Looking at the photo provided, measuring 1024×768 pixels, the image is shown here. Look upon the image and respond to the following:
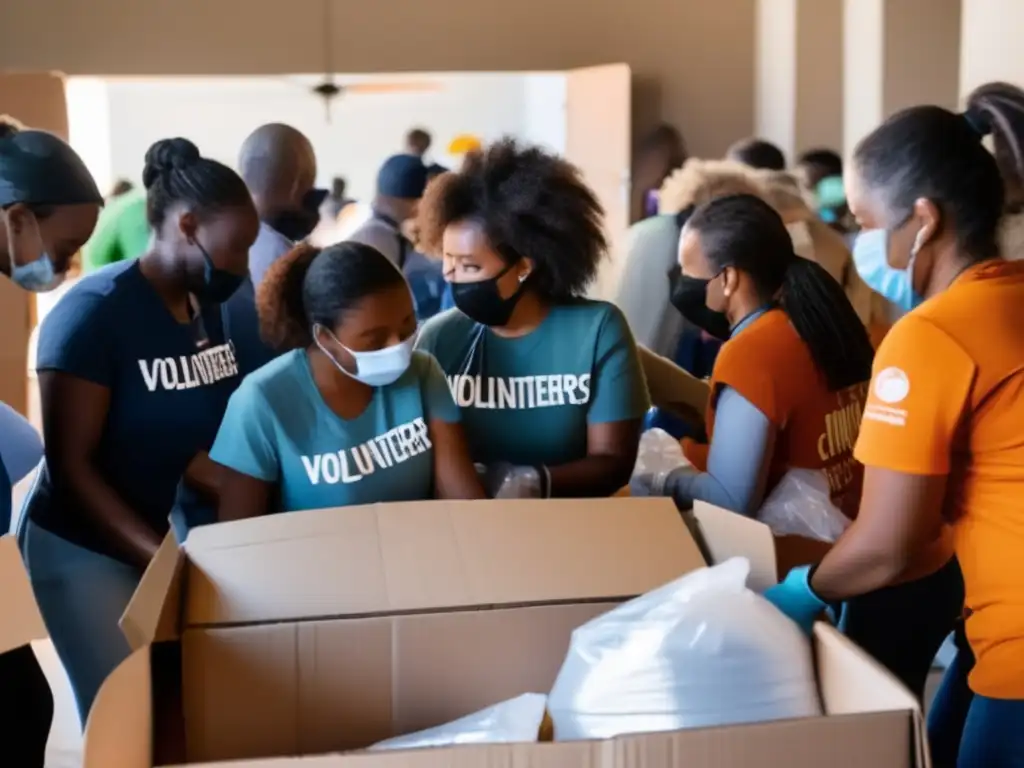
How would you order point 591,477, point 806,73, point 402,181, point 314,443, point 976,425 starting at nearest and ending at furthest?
point 976,425, point 314,443, point 591,477, point 402,181, point 806,73

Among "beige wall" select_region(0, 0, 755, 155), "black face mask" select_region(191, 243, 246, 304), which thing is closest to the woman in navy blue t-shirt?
"black face mask" select_region(191, 243, 246, 304)

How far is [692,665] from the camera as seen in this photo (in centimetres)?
112

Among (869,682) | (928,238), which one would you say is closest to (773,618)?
(869,682)

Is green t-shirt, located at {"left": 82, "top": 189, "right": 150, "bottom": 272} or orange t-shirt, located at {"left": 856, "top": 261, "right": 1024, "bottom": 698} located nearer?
orange t-shirt, located at {"left": 856, "top": 261, "right": 1024, "bottom": 698}

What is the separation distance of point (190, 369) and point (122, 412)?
0.46 ft

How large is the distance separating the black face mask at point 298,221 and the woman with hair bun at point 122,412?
3.21 feet

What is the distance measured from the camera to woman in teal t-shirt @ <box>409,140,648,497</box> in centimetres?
192

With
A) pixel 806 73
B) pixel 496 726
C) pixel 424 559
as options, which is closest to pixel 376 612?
pixel 424 559

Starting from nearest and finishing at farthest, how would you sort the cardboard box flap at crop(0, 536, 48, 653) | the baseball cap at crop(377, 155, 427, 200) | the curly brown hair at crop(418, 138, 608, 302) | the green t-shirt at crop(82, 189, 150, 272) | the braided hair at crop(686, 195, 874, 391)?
1. the cardboard box flap at crop(0, 536, 48, 653)
2. the braided hair at crop(686, 195, 874, 391)
3. the curly brown hair at crop(418, 138, 608, 302)
4. the green t-shirt at crop(82, 189, 150, 272)
5. the baseball cap at crop(377, 155, 427, 200)

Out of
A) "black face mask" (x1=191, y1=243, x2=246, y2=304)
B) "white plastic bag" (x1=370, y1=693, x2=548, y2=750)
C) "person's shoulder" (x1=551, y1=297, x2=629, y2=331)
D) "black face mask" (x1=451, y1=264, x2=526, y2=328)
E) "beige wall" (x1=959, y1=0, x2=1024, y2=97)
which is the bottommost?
"white plastic bag" (x1=370, y1=693, x2=548, y2=750)

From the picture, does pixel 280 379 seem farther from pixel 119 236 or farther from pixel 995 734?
pixel 119 236

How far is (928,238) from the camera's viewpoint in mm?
1304

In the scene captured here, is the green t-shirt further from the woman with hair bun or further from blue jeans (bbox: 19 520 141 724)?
blue jeans (bbox: 19 520 141 724)

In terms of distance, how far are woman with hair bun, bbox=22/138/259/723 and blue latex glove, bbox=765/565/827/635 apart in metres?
0.94
